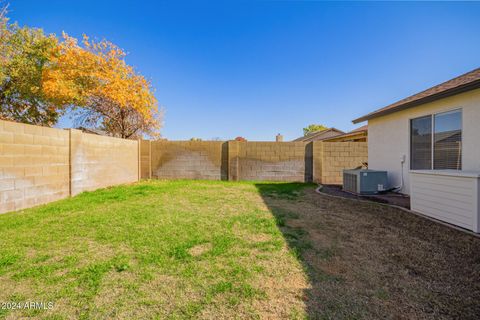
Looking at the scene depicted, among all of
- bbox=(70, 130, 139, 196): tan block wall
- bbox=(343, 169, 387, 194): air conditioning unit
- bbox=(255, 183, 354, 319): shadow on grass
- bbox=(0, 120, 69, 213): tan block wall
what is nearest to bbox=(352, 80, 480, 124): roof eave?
bbox=(343, 169, 387, 194): air conditioning unit

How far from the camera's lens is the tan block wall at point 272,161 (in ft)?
30.1

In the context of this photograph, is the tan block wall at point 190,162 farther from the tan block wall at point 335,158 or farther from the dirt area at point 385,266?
the dirt area at point 385,266

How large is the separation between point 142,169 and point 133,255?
7.50 m

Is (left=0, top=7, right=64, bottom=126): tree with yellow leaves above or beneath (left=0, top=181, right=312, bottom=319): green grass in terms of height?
above

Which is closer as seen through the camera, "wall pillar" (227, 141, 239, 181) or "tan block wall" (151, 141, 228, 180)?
"wall pillar" (227, 141, 239, 181)

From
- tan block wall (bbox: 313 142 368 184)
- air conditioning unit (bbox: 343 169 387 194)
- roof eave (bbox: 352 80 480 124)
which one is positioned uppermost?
roof eave (bbox: 352 80 480 124)

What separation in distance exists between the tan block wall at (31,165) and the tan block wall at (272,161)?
6157 millimetres

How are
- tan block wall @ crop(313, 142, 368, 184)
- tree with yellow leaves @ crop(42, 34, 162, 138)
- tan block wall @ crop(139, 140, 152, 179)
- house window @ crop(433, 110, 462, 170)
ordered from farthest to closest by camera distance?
tree with yellow leaves @ crop(42, 34, 162, 138) → tan block wall @ crop(139, 140, 152, 179) → tan block wall @ crop(313, 142, 368, 184) → house window @ crop(433, 110, 462, 170)

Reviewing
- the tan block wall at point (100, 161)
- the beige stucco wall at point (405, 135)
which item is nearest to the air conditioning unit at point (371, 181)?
the beige stucco wall at point (405, 135)

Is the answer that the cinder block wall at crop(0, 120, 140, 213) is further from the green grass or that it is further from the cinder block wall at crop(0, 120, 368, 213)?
the green grass

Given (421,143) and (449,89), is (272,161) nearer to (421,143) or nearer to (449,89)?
(421,143)

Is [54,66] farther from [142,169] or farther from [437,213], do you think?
[437,213]

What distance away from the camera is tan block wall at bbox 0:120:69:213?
4.30 m

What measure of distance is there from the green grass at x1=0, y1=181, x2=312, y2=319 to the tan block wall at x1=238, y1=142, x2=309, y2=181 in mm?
4802
